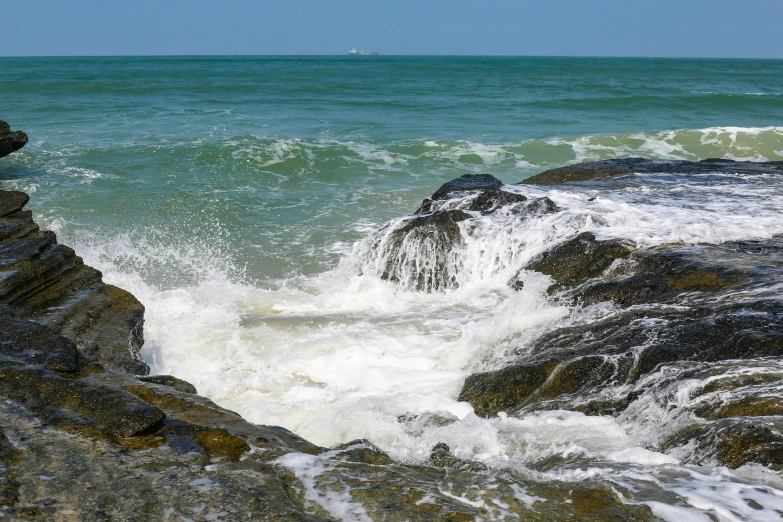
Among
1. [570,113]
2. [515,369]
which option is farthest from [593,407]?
[570,113]

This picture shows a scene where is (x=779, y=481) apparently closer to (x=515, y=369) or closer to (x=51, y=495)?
(x=515, y=369)

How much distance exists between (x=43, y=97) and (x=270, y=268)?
1060 inches

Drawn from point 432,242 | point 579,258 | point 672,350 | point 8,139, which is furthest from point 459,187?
point 8,139

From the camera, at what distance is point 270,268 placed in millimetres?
10805

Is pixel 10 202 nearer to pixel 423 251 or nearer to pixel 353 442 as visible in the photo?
pixel 423 251

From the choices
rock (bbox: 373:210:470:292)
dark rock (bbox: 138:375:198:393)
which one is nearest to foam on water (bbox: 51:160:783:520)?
rock (bbox: 373:210:470:292)

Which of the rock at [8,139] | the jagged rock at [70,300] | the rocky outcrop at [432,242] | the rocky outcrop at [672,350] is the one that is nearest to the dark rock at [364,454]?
the rocky outcrop at [672,350]

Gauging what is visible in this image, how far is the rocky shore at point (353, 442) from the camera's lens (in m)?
3.34

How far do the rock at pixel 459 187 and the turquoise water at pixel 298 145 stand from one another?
1.69 m

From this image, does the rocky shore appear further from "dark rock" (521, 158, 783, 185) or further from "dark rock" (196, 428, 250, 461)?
"dark rock" (521, 158, 783, 185)

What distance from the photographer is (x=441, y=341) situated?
7.37 meters

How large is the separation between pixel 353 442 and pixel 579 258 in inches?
178

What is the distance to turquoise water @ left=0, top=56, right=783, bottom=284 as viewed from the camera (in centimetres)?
1339

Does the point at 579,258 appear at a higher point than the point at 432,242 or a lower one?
higher
